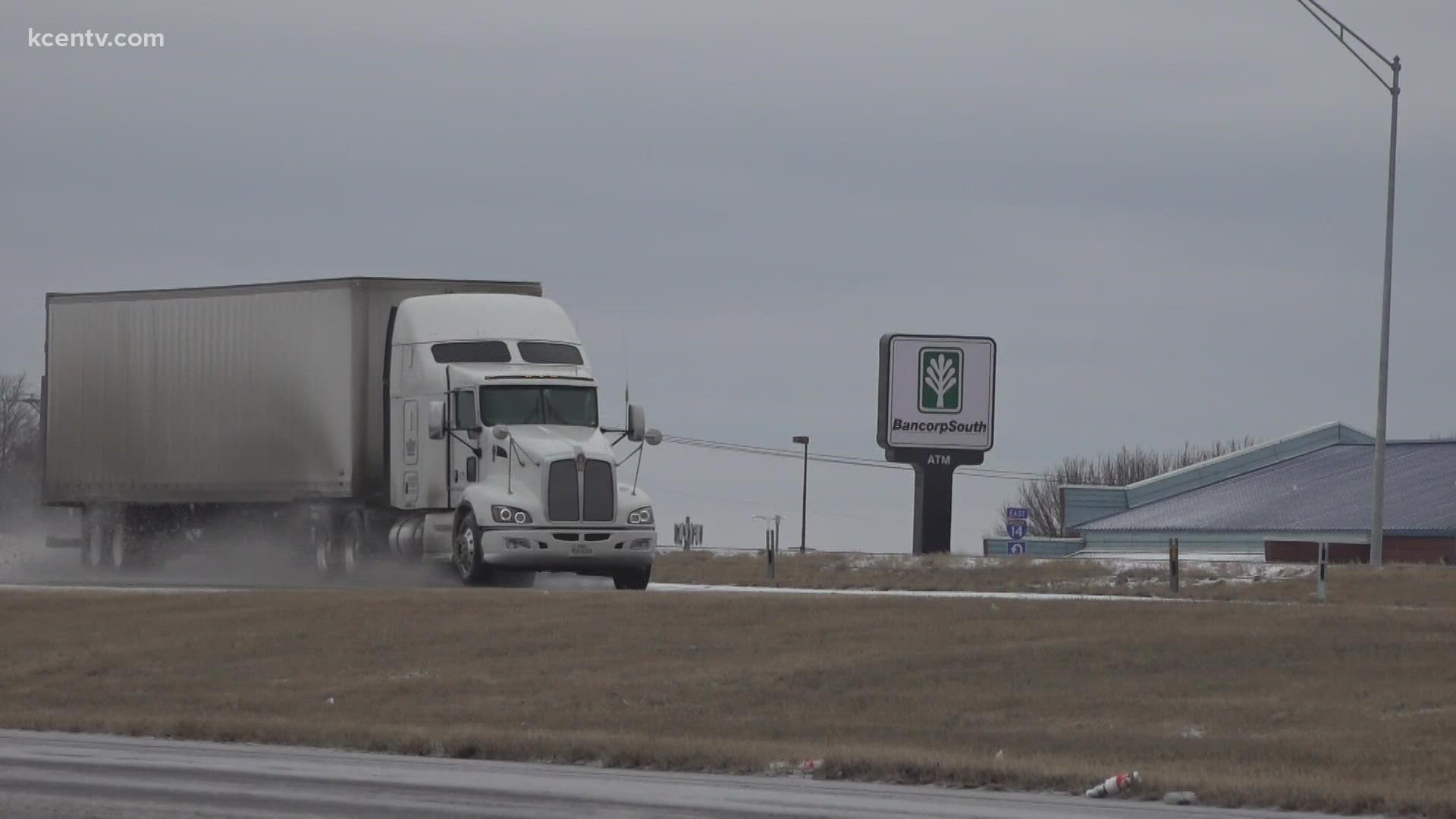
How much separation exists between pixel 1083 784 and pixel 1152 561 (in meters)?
26.4

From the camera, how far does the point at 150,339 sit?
40.1 meters

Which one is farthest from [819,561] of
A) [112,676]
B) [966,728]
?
[966,728]

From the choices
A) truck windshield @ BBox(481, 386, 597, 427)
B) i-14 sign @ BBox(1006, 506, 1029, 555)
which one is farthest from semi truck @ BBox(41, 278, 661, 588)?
i-14 sign @ BBox(1006, 506, 1029, 555)

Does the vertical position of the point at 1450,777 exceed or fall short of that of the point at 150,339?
it falls short

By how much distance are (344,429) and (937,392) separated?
18.6 meters

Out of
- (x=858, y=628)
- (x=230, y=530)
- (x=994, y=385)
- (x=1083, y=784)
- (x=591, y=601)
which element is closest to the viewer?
(x=1083, y=784)

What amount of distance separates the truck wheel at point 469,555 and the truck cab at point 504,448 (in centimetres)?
2

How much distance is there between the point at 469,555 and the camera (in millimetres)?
32500

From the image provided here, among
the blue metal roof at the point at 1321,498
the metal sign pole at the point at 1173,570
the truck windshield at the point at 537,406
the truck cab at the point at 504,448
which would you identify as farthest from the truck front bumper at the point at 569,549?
the blue metal roof at the point at 1321,498

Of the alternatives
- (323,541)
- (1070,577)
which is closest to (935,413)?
(1070,577)

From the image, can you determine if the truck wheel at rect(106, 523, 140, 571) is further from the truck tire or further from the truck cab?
the truck cab

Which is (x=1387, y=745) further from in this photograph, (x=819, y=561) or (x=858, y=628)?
(x=819, y=561)

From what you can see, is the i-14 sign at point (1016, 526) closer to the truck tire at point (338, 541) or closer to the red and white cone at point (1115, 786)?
the truck tire at point (338, 541)

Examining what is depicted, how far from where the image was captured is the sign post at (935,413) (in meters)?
49.8
